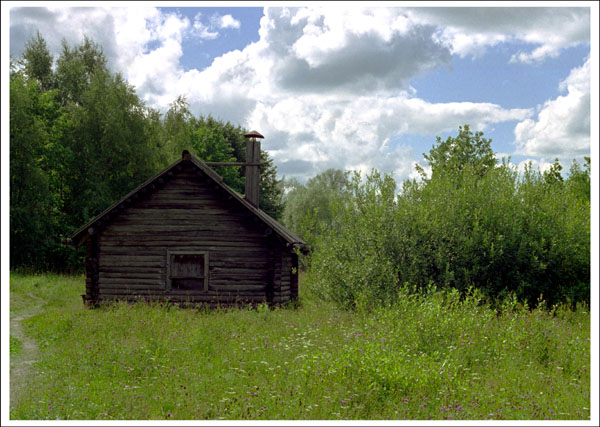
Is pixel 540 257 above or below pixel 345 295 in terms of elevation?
above

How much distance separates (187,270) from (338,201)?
6245mm

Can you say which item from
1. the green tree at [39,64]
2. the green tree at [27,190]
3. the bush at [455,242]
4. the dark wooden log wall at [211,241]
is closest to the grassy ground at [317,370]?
the bush at [455,242]

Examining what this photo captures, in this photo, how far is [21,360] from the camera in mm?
11195

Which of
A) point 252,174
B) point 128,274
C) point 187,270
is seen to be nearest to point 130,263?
point 128,274

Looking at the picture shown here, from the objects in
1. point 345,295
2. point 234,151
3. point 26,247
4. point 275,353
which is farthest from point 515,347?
point 234,151

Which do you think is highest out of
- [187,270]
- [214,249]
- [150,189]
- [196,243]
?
[150,189]

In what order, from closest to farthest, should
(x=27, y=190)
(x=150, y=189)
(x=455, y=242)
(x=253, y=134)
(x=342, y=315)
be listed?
(x=342, y=315) < (x=455, y=242) < (x=150, y=189) < (x=253, y=134) < (x=27, y=190)

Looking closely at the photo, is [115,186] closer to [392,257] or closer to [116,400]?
[392,257]

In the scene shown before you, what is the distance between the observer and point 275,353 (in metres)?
9.94

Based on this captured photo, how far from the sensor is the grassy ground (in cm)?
722

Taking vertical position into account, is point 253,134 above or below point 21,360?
above

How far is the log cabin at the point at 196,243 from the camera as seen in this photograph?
59.3 ft

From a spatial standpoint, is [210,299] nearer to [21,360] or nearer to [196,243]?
[196,243]

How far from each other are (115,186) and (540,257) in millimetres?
26477
